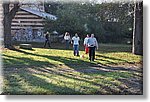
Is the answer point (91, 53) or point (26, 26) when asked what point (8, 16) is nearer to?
point (26, 26)

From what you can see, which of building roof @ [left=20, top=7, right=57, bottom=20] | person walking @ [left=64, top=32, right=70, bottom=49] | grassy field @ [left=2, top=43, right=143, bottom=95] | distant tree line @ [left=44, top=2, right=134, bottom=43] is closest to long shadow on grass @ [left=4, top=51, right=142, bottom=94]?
grassy field @ [left=2, top=43, right=143, bottom=95]

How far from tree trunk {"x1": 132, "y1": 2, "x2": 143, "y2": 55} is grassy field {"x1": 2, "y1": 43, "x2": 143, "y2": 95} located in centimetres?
7

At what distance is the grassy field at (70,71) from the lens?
428 cm

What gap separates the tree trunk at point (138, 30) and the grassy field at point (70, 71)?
0.23ft

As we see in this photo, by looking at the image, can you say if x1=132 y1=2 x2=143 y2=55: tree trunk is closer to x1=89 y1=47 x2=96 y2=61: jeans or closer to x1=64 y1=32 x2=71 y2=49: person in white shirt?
x1=89 y1=47 x2=96 y2=61: jeans

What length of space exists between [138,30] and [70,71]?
0.70 metres

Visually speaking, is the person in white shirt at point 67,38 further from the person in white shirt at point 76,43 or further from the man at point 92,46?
the man at point 92,46

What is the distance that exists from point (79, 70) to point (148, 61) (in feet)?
2.02

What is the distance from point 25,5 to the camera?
14.4 ft

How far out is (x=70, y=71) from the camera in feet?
14.3

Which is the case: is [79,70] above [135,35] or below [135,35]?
below

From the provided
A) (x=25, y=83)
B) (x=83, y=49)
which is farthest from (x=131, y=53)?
(x=25, y=83)

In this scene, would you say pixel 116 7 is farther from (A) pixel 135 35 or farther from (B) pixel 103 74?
(B) pixel 103 74

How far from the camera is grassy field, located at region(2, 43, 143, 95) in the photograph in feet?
14.0
